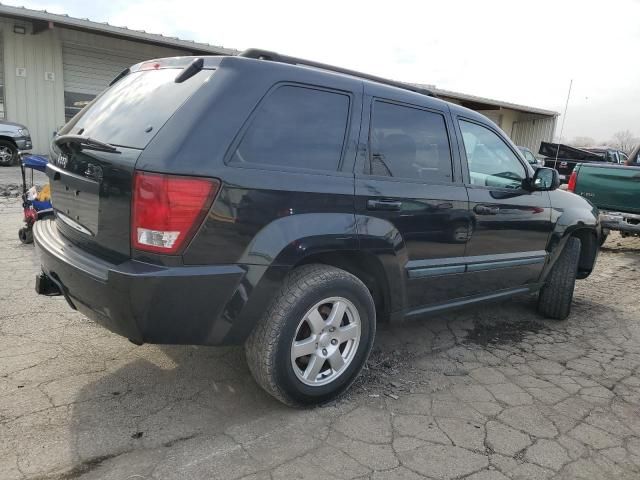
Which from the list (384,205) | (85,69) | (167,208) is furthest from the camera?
(85,69)

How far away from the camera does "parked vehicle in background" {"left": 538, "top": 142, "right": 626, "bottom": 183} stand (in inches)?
736

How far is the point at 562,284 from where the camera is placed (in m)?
4.59

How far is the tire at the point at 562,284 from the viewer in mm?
4594

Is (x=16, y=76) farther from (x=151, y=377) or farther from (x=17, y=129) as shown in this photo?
(x=151, y=377)

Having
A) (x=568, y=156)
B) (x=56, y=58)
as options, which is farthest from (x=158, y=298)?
(x=568, y=156)

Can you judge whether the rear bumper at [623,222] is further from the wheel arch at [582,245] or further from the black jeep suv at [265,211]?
the black jeep suv at [265,211]

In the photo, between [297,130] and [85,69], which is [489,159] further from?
→ [85,69]

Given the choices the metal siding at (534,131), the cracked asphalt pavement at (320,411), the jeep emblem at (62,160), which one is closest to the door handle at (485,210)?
the cracked asphalt pavement at (320,411)

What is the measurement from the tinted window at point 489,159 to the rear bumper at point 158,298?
6.80ft

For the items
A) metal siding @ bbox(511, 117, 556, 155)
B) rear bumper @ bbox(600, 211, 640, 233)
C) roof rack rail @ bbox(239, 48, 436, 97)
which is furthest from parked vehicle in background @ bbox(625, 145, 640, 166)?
metal siding @ bbox(511, 117, 556, 155)

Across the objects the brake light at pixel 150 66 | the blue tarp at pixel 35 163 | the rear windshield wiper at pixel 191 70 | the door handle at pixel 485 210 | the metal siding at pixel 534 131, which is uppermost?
the metal siding at pixel 534 131

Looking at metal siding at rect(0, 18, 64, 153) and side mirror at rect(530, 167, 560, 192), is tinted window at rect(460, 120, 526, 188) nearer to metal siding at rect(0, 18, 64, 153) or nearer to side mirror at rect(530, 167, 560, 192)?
side mirror at rect(530, 167, 560, 192)

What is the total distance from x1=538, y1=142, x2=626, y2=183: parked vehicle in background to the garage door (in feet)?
50.0

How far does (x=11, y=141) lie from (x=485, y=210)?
11.9 metres
